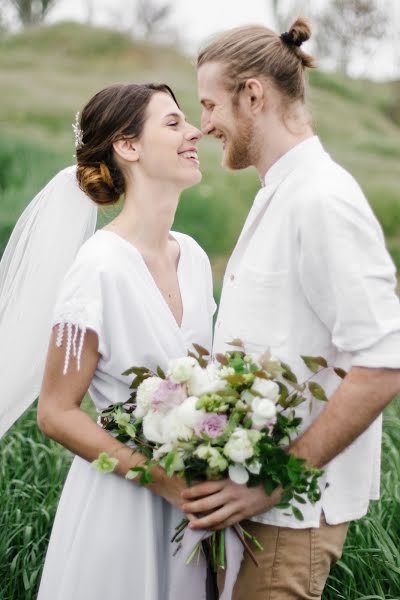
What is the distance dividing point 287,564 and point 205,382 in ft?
2.03

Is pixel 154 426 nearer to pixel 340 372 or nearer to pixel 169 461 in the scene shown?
pixel 169 461

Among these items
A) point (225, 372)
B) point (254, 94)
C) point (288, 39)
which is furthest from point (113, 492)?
point (288, 39)

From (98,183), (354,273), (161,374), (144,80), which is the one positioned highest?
(144,80)

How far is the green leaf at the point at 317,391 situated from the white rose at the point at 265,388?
11 cm

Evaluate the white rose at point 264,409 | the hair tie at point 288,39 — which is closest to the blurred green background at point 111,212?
the hair tie at point 288,39

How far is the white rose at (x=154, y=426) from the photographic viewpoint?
2221mm

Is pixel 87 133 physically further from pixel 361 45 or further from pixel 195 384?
pixel 361 45

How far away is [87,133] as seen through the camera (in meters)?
2.98

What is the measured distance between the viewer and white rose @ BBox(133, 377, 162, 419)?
89.7 inches

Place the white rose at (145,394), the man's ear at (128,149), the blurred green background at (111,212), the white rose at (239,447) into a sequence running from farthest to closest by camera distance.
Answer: the blurred green background at (111,212) < the man's ear at (128,149) < the white rose at (145,394) < the white rose at (239,447)

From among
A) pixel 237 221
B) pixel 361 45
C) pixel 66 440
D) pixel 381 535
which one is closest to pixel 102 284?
pixel 66 440

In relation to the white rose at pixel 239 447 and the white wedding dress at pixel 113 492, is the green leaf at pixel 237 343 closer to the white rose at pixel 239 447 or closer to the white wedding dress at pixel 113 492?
the white rose at pixel 239 447

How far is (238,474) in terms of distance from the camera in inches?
84.0

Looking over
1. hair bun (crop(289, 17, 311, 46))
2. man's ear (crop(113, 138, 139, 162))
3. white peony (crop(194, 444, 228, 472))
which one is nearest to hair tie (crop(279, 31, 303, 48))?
hair bun (crop(289, 17, 311, 46))
